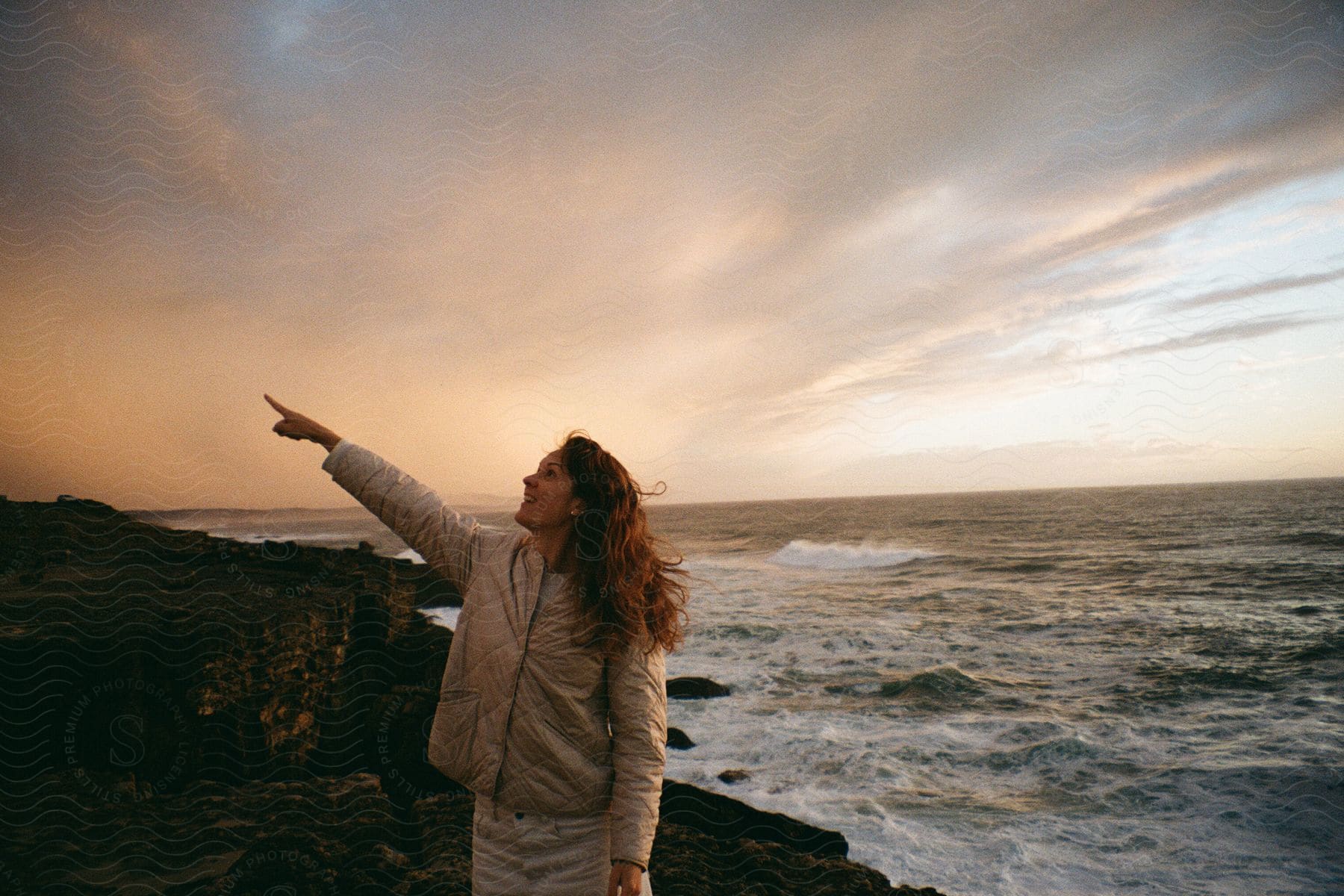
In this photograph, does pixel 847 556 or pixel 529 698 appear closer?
pixel 529 698

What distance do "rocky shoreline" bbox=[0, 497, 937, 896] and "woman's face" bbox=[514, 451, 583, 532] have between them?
2.64m

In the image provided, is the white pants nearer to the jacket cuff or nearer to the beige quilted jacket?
the beige quilted jacket

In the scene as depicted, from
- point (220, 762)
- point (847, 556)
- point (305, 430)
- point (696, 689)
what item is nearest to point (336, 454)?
point (305, 430)

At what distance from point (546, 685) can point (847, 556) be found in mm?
28498

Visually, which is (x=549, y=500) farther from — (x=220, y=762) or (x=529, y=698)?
(x=220, y=762)

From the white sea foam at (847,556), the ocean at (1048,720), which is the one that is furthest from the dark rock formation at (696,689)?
the white sea foam at (847,556)

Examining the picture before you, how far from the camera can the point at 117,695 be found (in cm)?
462

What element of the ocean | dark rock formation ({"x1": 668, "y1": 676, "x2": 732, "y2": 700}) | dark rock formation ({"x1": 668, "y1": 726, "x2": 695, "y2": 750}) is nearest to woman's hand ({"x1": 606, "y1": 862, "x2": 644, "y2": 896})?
the ocean

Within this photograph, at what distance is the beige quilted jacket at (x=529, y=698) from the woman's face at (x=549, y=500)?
13cm

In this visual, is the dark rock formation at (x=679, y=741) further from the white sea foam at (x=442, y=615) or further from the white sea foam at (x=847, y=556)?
the white sea foam at (x=847, y=556)

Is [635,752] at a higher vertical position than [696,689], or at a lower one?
higher

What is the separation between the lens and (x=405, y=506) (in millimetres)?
1716

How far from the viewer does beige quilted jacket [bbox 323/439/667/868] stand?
164 cm

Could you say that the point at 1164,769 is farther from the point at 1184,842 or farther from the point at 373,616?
the point at 373,616
